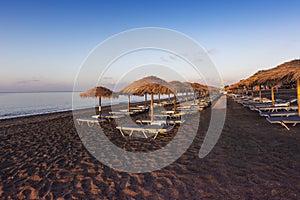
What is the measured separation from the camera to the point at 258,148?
14.0ft

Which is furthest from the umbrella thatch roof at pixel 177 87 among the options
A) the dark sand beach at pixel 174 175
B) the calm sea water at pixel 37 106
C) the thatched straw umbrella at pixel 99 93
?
the calm sea water at pixel 37 106

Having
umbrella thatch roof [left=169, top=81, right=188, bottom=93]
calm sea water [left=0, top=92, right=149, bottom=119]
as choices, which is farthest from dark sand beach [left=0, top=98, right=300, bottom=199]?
calm sea water [left=0, top=92, right=149, bottom=119]

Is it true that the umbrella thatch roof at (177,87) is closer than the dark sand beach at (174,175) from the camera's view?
No

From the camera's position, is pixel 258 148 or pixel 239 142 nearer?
pixel 258 148

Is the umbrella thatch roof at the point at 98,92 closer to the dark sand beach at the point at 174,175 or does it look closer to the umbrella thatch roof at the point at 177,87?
the umbrella thatch roof at the point at 177,87

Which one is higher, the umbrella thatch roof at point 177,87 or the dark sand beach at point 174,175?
the umbrella thatch roof at point 177,87

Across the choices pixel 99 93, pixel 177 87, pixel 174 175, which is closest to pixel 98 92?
pixel 99 93

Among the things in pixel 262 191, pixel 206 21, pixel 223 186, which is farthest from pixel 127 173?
pixel 206 21

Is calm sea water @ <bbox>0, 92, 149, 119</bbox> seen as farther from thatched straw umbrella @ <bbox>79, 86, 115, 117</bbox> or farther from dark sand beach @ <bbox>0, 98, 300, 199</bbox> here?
dark sand beach @ <bbox>0, 98, 300, 199</bbox>

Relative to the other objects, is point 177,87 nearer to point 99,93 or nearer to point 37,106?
point 99,93

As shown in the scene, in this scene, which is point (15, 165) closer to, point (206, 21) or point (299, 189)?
point (299, 189)

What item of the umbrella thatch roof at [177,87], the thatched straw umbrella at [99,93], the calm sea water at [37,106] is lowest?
the calm sea water at [37,106]

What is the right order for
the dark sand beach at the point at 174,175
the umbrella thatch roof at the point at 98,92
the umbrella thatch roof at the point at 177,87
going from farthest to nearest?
the umbrella thatch roof at the point at 177,87
the umbrella thatch roof at the point at 98,92
the dark sand beach at the point at 174,175

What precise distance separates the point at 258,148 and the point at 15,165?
5.61 metres
